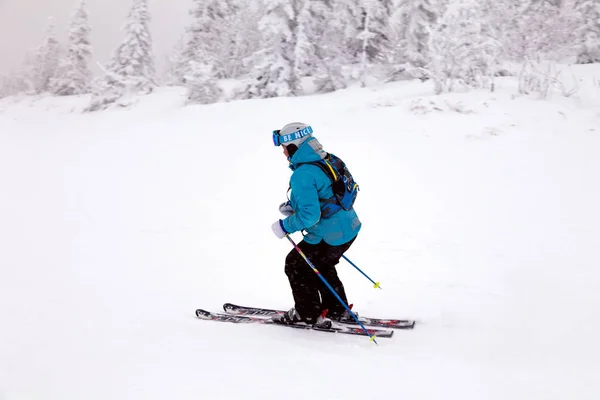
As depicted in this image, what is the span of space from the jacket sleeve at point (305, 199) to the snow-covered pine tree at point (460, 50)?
11.7 metres

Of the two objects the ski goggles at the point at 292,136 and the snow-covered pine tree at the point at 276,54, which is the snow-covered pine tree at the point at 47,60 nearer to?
the snow-covered pine tree at the point at 276,54

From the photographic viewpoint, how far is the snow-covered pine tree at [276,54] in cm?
2183

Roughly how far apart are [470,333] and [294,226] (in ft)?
7.42

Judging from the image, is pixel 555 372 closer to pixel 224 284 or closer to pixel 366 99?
pixel 224 284

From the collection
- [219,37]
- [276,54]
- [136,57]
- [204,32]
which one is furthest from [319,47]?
[136,57]

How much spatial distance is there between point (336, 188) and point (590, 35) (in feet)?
70.8

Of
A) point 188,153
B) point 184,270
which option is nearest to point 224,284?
point 184,270

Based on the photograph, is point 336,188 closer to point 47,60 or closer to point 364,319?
point 364,319

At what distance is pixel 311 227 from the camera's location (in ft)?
15.1

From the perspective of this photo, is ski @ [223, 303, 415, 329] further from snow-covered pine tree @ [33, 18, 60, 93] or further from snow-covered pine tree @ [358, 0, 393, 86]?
snow-covered pine tree @ [33, 18, 60, 93]

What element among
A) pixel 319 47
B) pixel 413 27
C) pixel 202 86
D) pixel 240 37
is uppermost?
pixel 413 27

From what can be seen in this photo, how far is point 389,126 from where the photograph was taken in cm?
1371

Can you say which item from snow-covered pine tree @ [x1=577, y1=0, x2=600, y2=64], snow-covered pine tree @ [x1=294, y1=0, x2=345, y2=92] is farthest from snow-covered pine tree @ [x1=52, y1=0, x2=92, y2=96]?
snow-covered pine tree @ [x1=577, y1=0, x2=600, y2=64]

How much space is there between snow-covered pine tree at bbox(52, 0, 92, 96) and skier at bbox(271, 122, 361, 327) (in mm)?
44938
